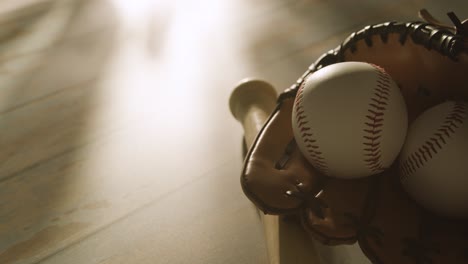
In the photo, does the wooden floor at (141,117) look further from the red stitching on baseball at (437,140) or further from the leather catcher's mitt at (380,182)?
the red stitching on baseball at (437,140)

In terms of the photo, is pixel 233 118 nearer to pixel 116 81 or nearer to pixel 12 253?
pixel 116 81

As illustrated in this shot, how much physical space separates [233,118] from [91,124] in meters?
0.39

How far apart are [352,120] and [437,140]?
125mm

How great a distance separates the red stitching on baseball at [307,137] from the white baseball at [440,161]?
126mm

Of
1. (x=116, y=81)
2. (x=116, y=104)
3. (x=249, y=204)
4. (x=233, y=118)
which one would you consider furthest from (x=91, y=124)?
(x=249, y=204)

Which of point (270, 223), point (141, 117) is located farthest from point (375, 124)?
point (141, 117)

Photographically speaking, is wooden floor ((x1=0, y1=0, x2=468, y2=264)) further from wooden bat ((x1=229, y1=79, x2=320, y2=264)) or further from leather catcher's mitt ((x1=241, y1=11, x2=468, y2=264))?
leather catcher's mitt ((x1=241, y1=11, x2=468, y2=264))

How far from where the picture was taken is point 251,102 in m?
1.07

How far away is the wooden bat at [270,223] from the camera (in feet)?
2.49

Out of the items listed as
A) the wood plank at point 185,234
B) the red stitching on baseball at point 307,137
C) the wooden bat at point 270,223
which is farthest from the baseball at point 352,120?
the wood plank at point 185,234

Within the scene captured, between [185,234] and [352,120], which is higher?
[352,120]

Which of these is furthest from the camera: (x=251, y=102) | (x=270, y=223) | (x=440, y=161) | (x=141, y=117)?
(x=141, y=117)

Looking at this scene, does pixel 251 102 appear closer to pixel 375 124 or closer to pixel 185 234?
pixel 185 234

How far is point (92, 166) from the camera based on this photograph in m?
1.11
